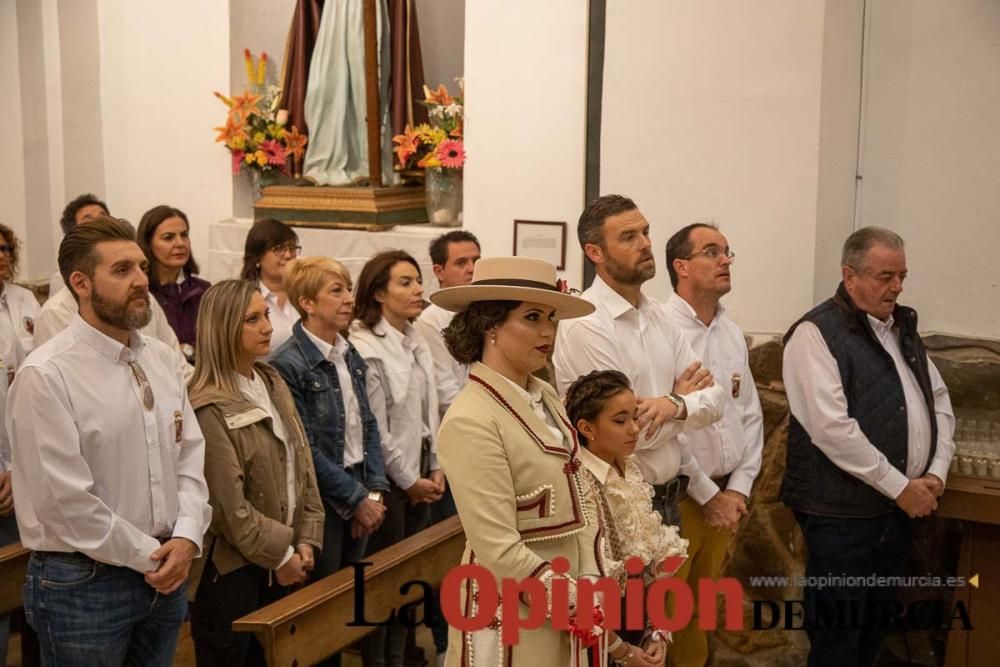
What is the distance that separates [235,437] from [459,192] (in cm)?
327

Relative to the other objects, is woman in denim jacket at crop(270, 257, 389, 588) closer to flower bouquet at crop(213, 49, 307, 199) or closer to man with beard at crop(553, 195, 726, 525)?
man with beard at crop(553, 195, 726, 525)

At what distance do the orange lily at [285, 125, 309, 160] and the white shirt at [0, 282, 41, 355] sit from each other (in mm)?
2454

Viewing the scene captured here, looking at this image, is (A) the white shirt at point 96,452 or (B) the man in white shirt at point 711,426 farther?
(B) the man in white shirt at point 711,426

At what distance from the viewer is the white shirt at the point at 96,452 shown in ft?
9.25

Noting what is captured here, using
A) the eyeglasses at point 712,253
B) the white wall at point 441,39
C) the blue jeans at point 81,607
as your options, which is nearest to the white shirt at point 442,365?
the eyeglasses at point 712,253

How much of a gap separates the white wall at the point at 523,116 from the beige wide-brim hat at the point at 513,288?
2656mm

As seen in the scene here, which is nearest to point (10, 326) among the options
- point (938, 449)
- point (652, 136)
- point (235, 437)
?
point (235, 437)

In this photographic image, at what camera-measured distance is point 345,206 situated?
21.2 feet

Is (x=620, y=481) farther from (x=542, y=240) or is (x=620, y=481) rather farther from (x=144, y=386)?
(x=542, y=240)

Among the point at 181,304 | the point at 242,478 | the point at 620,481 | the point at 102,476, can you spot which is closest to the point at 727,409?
the point at 620,481

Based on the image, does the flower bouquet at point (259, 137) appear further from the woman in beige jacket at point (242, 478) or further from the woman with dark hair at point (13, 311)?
the woman in beige jacket at point (242, 478)

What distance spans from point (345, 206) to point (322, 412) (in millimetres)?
2793

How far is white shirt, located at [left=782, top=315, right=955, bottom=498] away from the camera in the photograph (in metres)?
3.94

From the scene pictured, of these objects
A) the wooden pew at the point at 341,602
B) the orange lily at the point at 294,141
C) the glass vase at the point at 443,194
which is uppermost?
the orange lily at the point at 294,141
